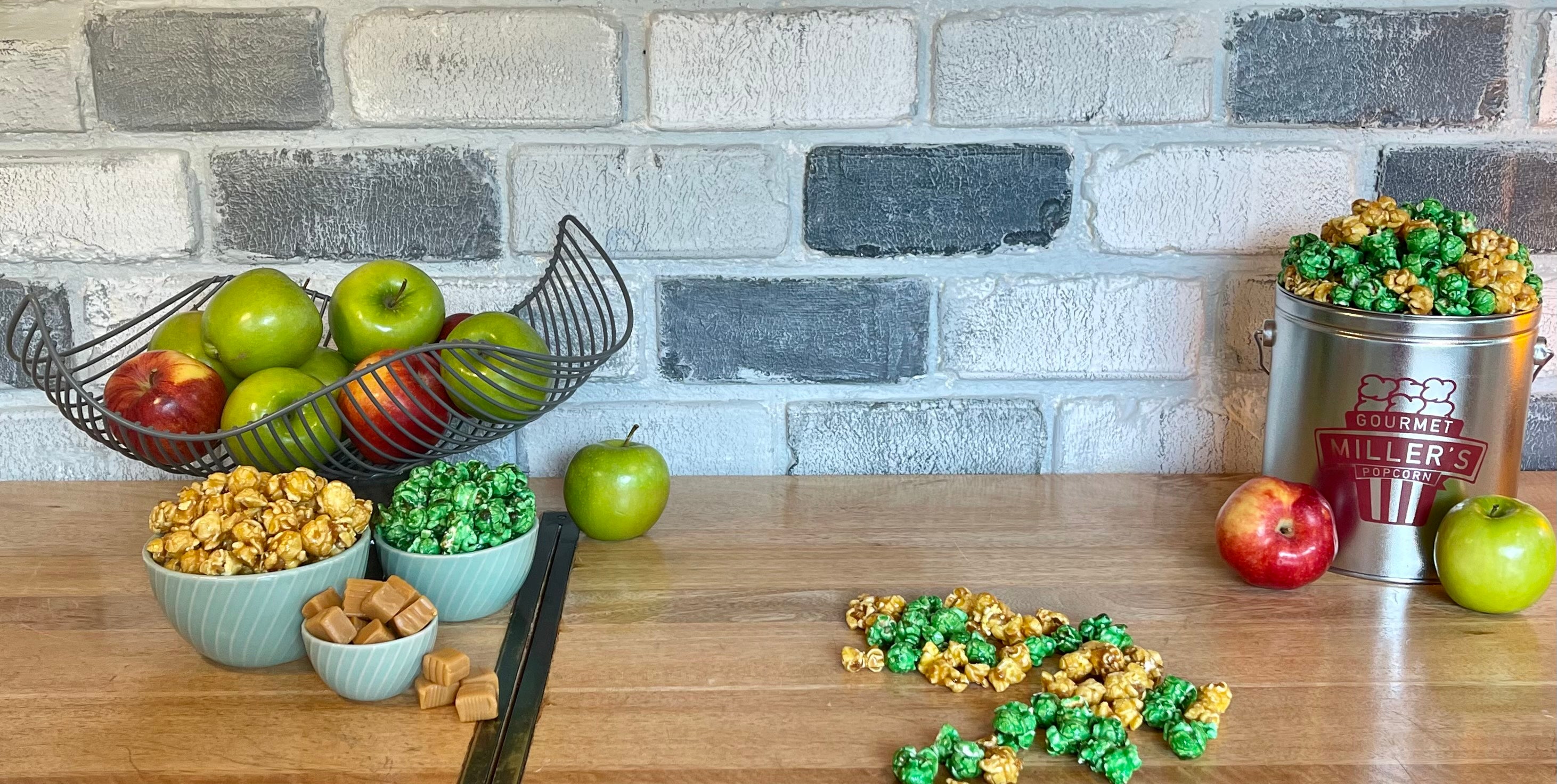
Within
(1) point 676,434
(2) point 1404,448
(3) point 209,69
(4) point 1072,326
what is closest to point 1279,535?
(2) point 1404,448

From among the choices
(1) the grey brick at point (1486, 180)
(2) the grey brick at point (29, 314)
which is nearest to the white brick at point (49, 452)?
(2) the grey brick at point (29, 314)

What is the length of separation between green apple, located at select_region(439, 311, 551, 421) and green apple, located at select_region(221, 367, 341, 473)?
0.30ft

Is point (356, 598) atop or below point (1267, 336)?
below

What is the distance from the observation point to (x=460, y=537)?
0.83 meters

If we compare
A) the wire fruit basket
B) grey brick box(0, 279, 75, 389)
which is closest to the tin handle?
the wire fruit basket

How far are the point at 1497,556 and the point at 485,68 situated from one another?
2.92ft

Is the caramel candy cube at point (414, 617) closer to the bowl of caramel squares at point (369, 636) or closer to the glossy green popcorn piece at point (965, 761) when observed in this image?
the bowl of caramel squares at point (369, 636)

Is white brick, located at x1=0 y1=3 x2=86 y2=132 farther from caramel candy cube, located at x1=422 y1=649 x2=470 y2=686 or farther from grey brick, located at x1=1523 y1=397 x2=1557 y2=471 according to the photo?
grey brick, located at x1=1523 y1=397 x2=1557 y2=471

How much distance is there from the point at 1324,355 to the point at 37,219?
1.11 m

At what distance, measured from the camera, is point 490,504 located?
86 centimetres

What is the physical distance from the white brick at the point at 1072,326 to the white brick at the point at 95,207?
708 millimetres

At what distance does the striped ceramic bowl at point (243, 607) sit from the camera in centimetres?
74

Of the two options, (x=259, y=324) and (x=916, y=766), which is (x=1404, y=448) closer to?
(x=916, y=766)

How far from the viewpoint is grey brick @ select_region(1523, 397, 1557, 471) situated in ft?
3.88
